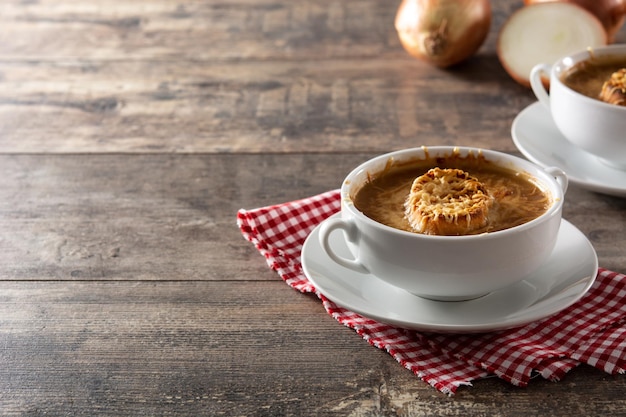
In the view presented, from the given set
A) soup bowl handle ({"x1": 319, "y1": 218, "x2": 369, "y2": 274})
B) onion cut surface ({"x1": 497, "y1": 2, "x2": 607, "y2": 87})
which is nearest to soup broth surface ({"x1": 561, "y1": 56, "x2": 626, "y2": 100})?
onion cut surface ({"x1": 497, "y1": 2, "x2": 607, "y2": 87})

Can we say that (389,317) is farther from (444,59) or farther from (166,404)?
(444,59)

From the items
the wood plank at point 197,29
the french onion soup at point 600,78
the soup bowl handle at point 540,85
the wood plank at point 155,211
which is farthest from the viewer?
the wood plank at point 197,29

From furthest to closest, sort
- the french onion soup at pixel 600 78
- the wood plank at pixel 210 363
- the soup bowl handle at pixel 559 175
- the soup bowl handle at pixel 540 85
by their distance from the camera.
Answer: the soup bowl handle at pixel 540 85, the french onion soup at pixel 600 78, the soup bowl handle at pixel 559 175, the wood plank at pixel 210 363

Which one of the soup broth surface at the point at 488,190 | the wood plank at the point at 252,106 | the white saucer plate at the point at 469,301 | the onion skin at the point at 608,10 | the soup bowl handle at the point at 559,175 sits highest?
the soup bowl handle at the point at 559,175

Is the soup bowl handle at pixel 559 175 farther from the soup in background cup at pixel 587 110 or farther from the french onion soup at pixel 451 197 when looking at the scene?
the soup in background cup at pixel 587 110

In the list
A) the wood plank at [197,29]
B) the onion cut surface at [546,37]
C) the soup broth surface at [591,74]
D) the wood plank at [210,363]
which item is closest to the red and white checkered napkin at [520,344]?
the wood plank at [210,363]

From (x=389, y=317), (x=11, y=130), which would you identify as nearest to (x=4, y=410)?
(x=389, y=317)

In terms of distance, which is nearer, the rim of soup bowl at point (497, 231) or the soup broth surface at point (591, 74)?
the rim of soup bowl at point (497, 231)
